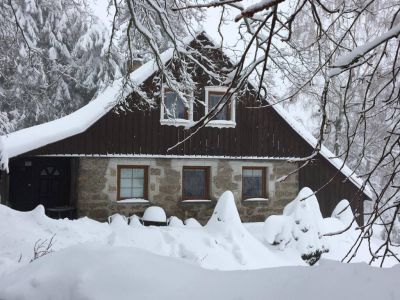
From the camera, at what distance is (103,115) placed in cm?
1132

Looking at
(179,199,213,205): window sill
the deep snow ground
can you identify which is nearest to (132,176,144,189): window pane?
(179,199,213,205): window sill

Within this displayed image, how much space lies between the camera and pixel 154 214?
36.8ft

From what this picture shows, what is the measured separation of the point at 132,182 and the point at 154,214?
1.35 meters

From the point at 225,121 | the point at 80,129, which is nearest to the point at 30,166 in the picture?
the point at 80,129

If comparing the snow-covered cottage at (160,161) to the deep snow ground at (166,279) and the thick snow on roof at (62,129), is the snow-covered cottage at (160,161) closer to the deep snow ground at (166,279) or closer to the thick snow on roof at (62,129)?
the thick snow on roof at (62,129)

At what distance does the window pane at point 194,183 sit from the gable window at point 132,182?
4.05 ft

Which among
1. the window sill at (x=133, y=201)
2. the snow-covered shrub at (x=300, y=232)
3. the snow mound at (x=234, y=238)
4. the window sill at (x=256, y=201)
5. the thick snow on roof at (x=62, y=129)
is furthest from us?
the window sill at (x=256, y=201)

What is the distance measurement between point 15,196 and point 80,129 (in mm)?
3945

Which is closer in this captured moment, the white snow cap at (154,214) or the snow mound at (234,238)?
the snow mound at (234,238)

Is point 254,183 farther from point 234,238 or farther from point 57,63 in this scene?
point 57,63

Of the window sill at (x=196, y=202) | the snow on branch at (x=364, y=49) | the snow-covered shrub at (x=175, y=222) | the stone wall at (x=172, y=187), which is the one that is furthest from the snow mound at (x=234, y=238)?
the snow on branch at (x=364, y=49)

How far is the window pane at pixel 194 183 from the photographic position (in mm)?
12625

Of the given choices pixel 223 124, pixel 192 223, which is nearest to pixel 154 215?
pixel 192 223

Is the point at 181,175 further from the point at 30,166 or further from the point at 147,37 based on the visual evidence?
the point at 147,37
